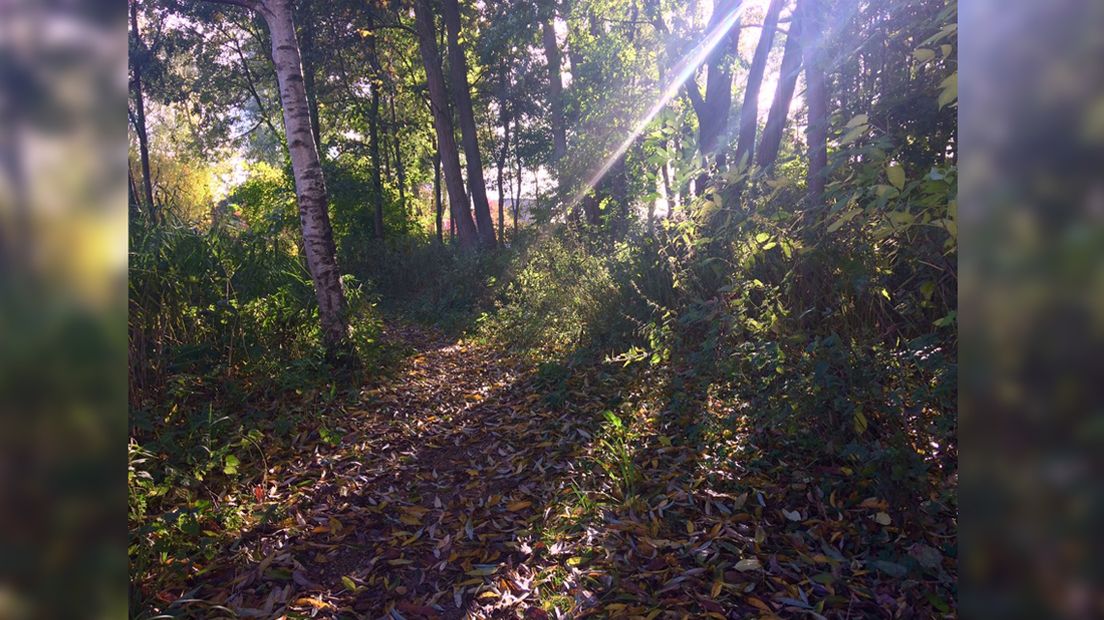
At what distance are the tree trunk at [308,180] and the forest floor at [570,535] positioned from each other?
1622 millimetres

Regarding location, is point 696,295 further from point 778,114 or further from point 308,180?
point 308,180

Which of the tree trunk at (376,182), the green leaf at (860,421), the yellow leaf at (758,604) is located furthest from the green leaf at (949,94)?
the tree trunk at (376,182)

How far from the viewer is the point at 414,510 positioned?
3.60 meters

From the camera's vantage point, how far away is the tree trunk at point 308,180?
5.65 metres

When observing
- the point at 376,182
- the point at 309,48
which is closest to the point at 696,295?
the point at 376,182

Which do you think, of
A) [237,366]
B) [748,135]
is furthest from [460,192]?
[237,366]

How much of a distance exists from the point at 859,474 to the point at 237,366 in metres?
4.52

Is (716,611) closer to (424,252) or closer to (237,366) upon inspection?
(237,366)

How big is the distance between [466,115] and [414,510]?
Result: 43.5ft

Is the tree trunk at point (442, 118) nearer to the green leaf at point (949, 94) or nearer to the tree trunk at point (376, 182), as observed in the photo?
the tree trunk at point (376, 182)
